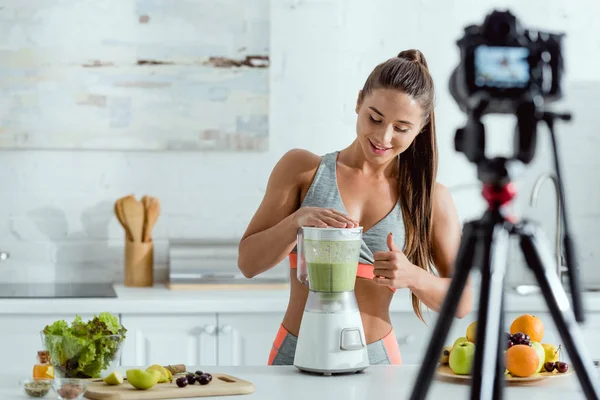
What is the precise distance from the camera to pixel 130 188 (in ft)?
11.6

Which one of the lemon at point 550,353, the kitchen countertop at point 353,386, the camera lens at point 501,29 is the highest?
the camera lens at point 501,29

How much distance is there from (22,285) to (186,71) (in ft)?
3.41

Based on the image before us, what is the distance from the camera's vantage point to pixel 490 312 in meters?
0.94

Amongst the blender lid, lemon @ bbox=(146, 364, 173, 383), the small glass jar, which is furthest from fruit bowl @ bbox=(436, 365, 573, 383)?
the small glass jar

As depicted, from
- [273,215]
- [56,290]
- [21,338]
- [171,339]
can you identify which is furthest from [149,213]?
[273,215]

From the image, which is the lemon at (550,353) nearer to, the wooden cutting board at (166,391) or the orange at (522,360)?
the orange at (522,360)

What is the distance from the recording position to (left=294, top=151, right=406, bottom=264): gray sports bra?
2.22m

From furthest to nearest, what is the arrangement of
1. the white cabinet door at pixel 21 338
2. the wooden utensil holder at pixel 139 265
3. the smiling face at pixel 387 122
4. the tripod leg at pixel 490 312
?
the wooden utensil holder at pixel 139 265, the white cabinet door at pixel 21 338, the smiling face at pixel 387 122, the tripod leg at pixel 490 312

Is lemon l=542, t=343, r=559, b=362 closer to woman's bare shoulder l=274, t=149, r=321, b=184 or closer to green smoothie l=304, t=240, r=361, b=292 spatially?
green smoothie l=304, t=240, r=361, b=292

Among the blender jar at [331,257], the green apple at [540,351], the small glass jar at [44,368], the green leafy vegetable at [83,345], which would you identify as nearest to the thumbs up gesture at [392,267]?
the blender jar at [331,257]

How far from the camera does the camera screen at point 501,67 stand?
935mm

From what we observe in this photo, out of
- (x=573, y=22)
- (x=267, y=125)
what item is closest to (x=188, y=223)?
(x=267, y=125)

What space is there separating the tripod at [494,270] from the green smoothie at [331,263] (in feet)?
3.02

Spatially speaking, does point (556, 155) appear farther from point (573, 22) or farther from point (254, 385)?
point (573, 22)
